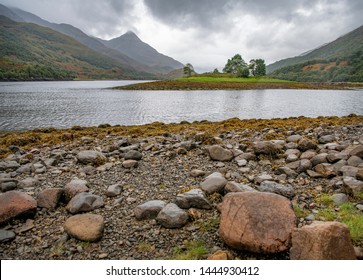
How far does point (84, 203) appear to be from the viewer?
22.4 ft

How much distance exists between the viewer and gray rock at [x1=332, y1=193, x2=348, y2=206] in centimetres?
673

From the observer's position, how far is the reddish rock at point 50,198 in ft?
23.1

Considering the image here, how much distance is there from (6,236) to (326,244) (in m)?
6.40

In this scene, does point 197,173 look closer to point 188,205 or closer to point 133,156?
point 188,205

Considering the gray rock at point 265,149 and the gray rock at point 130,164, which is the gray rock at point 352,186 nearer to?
the gray rock at point 265,149

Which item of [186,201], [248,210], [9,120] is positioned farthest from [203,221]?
[9,120]

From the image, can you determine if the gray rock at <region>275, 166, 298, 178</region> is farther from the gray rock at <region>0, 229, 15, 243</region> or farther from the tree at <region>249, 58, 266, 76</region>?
the tree at <region>249, 58, 266, 76</region>

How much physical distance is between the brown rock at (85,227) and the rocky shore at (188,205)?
22 millimetres

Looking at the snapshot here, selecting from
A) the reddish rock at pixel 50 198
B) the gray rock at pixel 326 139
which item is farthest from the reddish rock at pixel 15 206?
the gray rock at pixel 326 139

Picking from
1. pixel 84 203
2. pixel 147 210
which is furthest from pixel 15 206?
pixel 147 210

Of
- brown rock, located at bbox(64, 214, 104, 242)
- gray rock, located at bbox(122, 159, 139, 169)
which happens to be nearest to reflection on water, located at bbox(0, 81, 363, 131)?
gray rock, located at bbox(122, 159, 139, 169)

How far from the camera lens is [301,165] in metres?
8.96

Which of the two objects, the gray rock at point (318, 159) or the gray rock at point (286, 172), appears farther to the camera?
the gray rock at point (318, 159)

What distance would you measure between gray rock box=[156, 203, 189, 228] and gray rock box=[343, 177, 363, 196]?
454 cm
